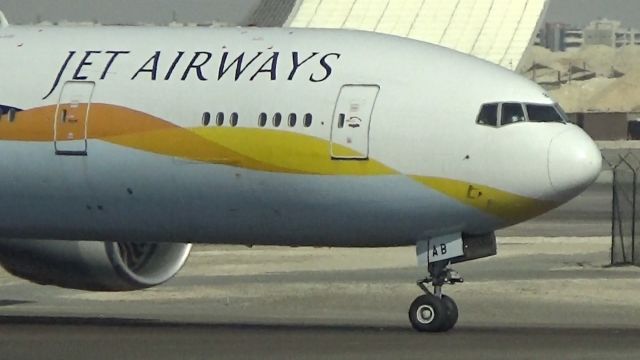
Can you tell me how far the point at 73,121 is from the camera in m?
29.8

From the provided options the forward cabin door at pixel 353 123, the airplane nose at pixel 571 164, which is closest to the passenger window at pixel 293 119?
the forward cabin door at pixel 353 123

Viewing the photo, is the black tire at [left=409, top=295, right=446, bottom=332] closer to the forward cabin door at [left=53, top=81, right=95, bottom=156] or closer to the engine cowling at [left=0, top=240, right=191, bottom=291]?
the engine cowling at [left=0, top=240, right=191, bottom=291]

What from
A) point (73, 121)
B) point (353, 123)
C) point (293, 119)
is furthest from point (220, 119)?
point (73, 121)

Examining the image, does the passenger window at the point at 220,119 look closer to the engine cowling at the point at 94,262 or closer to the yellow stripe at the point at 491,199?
the yellow stripe at the point at 491,199

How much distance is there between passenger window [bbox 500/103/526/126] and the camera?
27.8 meters

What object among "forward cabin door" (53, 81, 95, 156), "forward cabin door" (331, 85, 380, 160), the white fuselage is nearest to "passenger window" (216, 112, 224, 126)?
the white fuselage

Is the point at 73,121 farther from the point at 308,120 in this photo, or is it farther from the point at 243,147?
the point at 308,120

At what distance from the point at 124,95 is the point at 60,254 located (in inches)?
124

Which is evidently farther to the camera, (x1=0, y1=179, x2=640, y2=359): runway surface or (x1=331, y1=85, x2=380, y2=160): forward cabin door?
(x1=331, y1=85, x2=380, y2=160): forward cabin door

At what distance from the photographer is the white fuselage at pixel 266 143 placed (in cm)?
2778

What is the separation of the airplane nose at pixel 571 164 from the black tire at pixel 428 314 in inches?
90.8

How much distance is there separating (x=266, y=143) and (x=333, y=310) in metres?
5.44

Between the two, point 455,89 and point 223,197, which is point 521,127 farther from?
point 223,197

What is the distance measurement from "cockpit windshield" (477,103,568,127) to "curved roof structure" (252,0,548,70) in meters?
121
